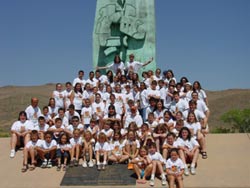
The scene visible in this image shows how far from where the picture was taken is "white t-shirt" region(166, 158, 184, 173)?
22.1 feet

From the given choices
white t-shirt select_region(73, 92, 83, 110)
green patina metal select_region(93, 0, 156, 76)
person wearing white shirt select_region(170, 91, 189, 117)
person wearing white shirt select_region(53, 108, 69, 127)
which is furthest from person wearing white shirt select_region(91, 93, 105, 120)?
green patina metal select_region(93, 0, 156, 76)

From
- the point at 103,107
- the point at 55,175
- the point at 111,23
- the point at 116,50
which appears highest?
the point at 111,23

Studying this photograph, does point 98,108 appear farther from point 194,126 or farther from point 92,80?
point 194,126

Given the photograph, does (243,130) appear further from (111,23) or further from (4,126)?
(4,126)

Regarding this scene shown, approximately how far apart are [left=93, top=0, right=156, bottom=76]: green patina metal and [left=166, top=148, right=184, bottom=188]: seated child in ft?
19.8

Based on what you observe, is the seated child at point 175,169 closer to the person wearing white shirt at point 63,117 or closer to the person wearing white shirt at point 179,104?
the person wearing white shirt at point 179,104

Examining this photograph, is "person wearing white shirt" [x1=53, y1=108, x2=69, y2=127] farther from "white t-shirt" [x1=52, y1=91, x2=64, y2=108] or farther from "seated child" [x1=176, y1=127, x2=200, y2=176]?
"seated child" [x1=176, y1=127, x2=200, y2=176]

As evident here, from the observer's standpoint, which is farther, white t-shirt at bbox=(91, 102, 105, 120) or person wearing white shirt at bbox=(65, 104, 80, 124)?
white t-shirt at bbox=(91, 102, 105, 120)

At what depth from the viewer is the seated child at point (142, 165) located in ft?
23.4

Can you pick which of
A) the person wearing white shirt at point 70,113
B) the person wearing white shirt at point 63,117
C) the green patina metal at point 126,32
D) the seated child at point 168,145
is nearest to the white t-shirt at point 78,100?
the person wearing white shirt at point 70,113

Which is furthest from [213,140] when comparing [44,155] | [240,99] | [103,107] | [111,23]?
[240,99]

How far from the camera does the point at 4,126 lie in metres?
22.6

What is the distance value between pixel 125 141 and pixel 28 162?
2.08 meters

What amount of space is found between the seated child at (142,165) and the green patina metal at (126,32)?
5672mm
